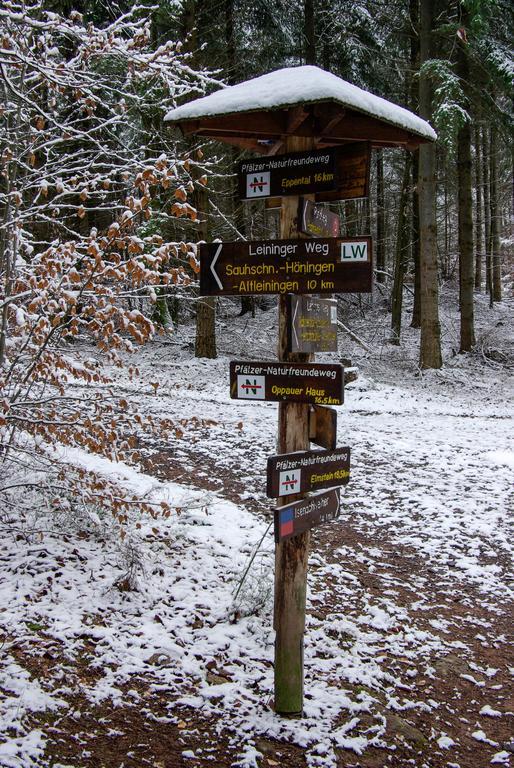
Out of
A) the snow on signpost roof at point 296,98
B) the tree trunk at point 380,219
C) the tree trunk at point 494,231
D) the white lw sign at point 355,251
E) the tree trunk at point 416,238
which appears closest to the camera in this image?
the snow on signpost roof at point 296,98

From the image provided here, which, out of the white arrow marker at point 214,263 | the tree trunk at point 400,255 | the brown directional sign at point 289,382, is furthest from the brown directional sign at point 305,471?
the tree trunk at point 400,255

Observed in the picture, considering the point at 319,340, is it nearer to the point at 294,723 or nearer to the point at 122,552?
the point at 294,723

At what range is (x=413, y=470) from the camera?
866 centimetres

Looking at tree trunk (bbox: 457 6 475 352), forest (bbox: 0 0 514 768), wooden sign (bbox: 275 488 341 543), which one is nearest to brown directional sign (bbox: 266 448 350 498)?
wooden sign (bbox: 275 488 341 543)

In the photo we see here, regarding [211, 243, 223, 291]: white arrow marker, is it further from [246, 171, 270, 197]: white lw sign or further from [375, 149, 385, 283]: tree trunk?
[375, 149, 385, 283]: tree trunk

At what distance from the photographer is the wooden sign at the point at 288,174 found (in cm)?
349

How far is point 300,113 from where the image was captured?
345 centimetres

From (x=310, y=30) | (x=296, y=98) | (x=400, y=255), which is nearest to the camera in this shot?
(x=296, y=98)

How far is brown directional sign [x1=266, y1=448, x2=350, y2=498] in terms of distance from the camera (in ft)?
11.3

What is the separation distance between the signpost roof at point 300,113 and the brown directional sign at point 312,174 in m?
0.18

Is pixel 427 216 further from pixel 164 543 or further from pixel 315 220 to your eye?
pixel 315 220

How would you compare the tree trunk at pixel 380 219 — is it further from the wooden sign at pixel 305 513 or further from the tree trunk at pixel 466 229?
the wooden sign at pixel 305 513

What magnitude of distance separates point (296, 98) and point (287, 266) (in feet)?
2.99

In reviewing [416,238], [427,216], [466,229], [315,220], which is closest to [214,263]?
[315,220]
